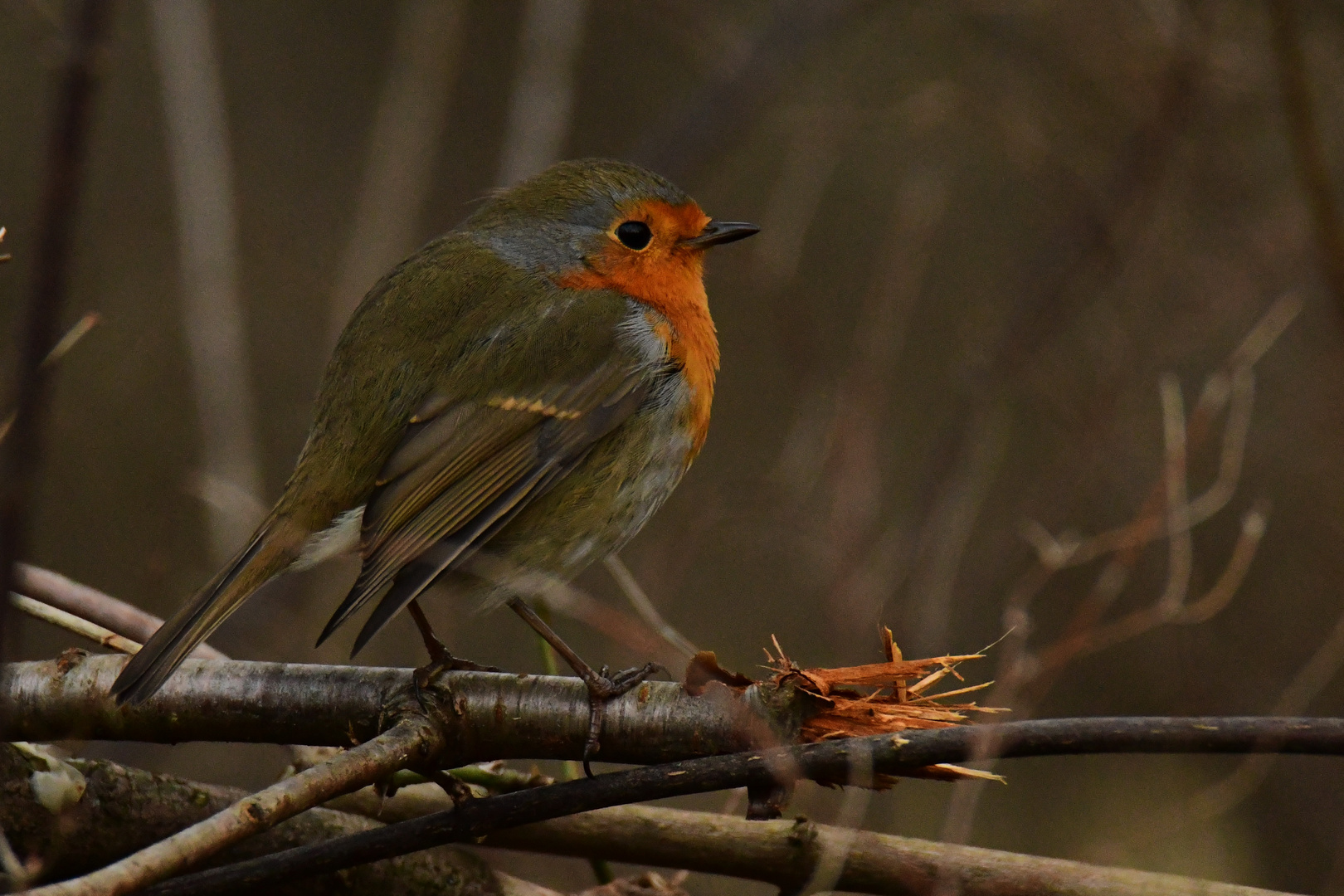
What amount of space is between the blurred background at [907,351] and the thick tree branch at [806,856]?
0.82 m

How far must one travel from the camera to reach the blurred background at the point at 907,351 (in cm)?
399

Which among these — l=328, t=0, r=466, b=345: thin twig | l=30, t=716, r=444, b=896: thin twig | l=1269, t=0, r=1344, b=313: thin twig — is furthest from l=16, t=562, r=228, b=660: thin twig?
l=1269, t=0, r=1344, b=313: thin twig

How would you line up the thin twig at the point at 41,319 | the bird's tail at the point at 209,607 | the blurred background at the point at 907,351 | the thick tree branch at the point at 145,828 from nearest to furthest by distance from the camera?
the thin twig at the point at 41,319 → the bird's tail at the point at 209,607 → the thick tree branch at the point at 145,828 → the blurred background at the point at 907,351

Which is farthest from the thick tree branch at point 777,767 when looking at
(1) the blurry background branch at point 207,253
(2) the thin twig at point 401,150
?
(2) the thin twig at point 401,150

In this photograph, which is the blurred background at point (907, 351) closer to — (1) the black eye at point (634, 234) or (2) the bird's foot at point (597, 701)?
(1) the black eye at point (634, 234)

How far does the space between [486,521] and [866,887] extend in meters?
1.03

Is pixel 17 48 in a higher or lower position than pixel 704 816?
higher

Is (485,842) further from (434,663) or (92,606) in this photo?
(92,606)

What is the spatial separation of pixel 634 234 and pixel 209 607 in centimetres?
144

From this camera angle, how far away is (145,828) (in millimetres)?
2238

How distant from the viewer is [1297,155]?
11.3ft

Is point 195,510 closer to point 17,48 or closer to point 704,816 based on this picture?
point 17,48

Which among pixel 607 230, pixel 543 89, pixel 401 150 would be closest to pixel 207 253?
pixel 401 150

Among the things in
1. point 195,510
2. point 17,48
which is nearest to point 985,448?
point 195,510
